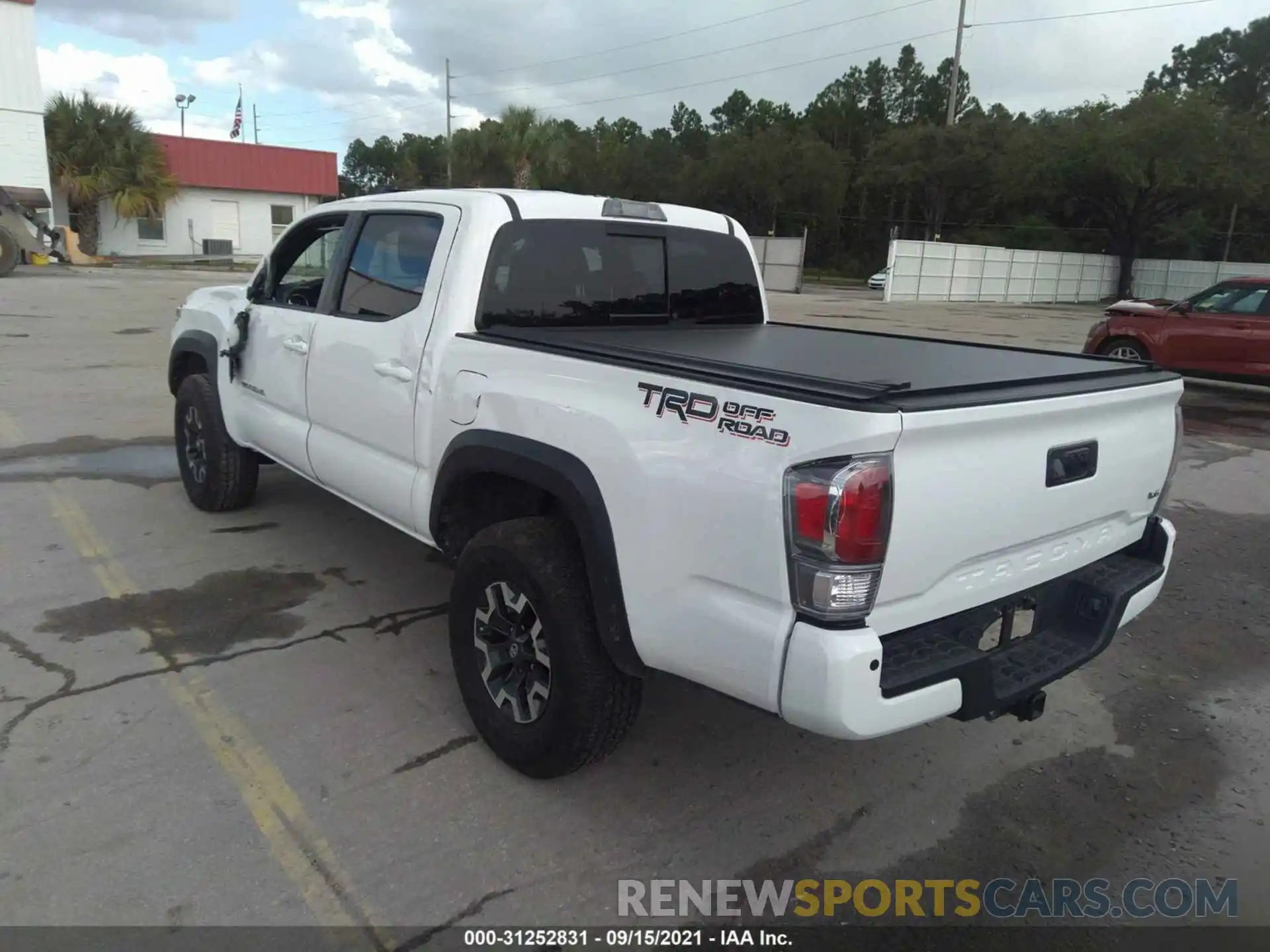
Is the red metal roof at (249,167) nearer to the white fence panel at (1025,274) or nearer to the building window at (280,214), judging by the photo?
the building window at (280,214)

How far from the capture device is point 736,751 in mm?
3459

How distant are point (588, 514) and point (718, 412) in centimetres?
57

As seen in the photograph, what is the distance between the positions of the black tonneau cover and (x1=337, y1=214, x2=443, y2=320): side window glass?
480mm

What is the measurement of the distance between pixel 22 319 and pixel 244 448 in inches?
489

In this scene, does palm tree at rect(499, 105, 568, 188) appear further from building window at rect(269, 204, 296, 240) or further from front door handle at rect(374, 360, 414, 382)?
front door handle at rect(374, 360, 414, 382)

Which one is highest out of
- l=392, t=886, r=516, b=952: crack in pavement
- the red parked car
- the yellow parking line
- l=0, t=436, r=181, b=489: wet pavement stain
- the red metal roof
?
the red metal roof

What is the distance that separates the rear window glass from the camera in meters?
3.62

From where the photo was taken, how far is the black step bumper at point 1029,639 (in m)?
2.43

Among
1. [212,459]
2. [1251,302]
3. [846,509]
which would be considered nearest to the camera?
[846,509]

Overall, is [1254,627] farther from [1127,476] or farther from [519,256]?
[519,256]

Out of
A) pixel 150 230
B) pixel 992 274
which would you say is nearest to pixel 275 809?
→ pixel 992 274

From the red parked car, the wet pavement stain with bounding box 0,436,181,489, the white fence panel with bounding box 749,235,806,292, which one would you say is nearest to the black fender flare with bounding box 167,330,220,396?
the wet pavement stain with bounding box 0,436,181,489

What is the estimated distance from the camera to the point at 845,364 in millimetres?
3137

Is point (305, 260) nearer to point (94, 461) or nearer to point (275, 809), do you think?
point (275, 809)
